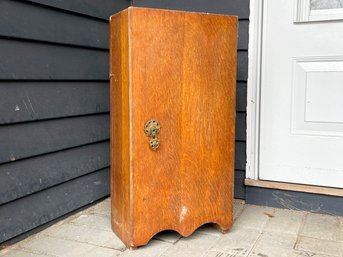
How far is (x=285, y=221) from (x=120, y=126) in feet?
3.21

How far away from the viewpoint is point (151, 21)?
1.49m

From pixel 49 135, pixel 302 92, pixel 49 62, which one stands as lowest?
pixel 49 135

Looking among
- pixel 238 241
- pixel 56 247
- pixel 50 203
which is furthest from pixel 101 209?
pixel 238 241

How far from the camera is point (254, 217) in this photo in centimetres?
198

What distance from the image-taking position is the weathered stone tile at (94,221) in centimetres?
185

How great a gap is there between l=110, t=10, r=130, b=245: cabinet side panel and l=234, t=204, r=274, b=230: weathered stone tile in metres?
0.59

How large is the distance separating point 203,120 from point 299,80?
0.70 m

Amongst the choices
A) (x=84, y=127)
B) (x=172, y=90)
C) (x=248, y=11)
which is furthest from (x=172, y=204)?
(x=248, y=11)

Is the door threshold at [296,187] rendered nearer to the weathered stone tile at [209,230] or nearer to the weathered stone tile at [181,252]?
the weathered stone tile at [209,230]

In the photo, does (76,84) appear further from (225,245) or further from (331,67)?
(331,67)

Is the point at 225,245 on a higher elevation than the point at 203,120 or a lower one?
lower

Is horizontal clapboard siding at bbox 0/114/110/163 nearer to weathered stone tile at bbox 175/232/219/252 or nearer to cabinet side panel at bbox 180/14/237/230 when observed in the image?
cabinet side panel at bbox 180/14/237/230

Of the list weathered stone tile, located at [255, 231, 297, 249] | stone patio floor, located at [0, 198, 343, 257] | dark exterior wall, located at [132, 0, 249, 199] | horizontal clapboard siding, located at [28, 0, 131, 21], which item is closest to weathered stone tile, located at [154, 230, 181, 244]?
stone patio floor, located at [0, 198, 343, 257]

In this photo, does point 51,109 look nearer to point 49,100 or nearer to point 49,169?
point 49,100
